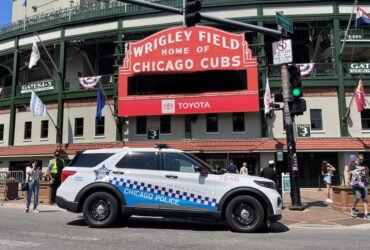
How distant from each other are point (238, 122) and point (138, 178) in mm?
17348

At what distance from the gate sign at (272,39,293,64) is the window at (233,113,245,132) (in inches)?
487

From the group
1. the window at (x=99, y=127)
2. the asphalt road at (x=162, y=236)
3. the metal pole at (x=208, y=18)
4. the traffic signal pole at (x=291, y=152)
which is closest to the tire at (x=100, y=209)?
the asphalt road at (x=162, y=236)

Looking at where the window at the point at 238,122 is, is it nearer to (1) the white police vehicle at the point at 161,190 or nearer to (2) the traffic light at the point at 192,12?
(2) the traffic light at the point at 192,12

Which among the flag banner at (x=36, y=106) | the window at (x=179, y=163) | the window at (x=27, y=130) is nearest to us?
the window at (x=179, y=163)

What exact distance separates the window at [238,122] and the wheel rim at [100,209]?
682 inches

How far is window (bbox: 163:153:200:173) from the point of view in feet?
32.4

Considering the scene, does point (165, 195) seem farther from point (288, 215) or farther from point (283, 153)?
point (283, 153)

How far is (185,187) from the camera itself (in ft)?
31.9

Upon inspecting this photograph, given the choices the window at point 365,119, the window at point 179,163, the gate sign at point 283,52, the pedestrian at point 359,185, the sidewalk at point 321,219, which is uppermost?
the gate sign at point 283,52

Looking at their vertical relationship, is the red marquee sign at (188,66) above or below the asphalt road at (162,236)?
above

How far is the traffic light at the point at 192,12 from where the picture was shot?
36.7ft

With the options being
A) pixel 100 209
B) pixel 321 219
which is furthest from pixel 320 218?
pixel 100 209

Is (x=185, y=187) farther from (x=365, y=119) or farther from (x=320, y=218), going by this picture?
(x=365, y=119)

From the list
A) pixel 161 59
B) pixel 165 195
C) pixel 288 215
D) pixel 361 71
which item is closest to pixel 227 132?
pixel 161 59
